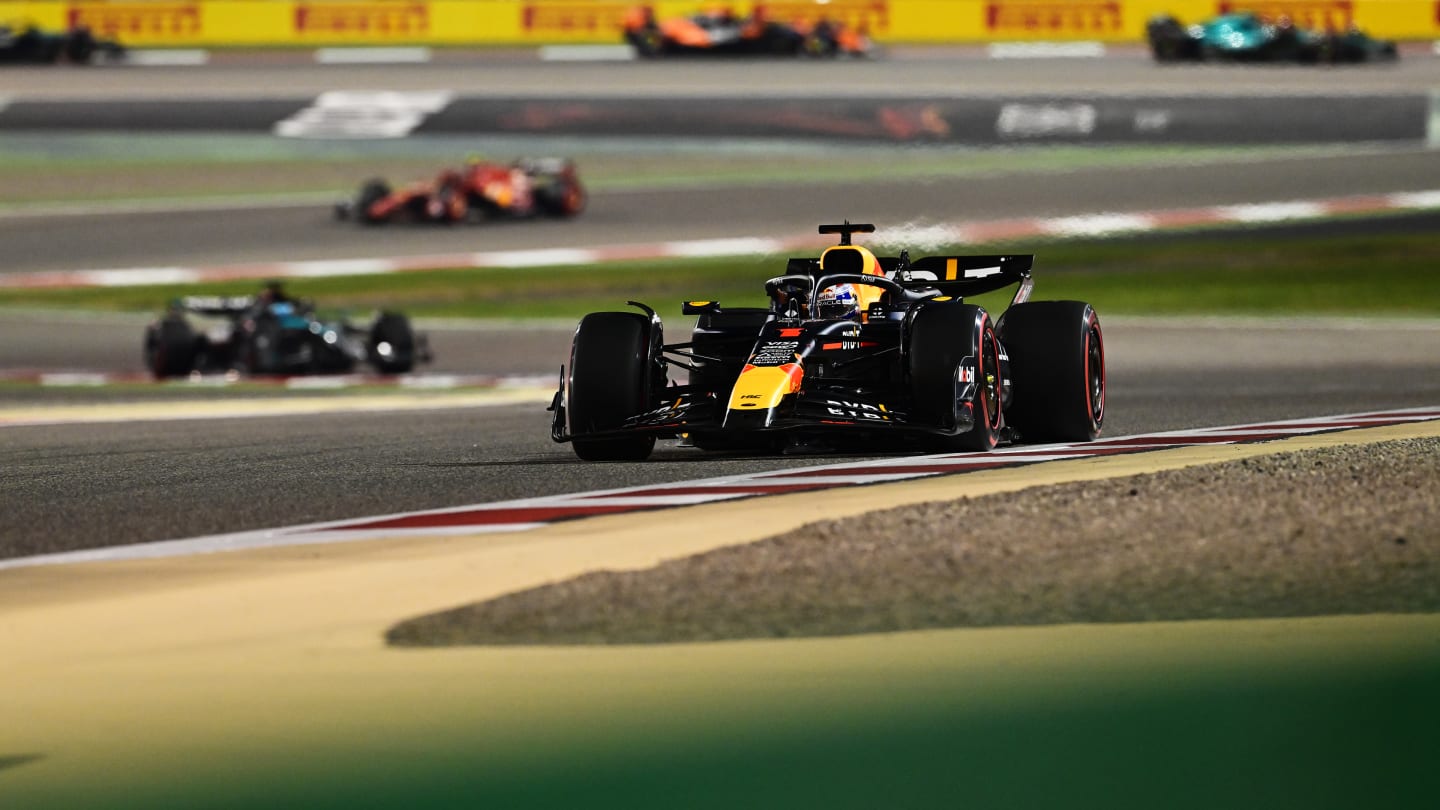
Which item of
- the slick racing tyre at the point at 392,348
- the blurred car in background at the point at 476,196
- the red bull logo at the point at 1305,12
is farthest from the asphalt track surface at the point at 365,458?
the red bull logo at the point at 1305,12

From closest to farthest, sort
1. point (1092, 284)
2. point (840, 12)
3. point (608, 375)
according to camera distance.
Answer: point (608, 375) < point (1092, 284) < point (840, 12)

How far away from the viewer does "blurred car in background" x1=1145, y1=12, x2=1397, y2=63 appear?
3466 cm

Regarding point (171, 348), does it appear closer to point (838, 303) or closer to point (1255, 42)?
point (838, 303)

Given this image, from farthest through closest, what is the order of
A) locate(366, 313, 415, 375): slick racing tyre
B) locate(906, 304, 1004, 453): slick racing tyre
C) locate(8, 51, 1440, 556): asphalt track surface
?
locate(366, 313, 415, 375): slick racing tyre → locate(906, 304, 1004, 453): slick racing tyre → locate(8, 51, 1440, 556): asphalt track surface

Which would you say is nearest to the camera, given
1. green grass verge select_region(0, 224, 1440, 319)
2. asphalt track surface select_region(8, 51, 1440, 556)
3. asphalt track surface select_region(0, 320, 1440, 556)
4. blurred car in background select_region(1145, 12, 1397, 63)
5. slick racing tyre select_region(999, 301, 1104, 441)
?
asphalt track surface select_region(0, 320, 1440, 556)

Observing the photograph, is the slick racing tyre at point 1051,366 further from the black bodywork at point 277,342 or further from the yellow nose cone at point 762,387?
the black bodywork at point 277,342

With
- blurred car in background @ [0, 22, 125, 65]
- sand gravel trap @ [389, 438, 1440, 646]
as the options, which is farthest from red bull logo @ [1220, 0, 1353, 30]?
sand gravel trap @ [389, 438, 1440, 646]

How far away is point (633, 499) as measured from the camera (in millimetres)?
8031

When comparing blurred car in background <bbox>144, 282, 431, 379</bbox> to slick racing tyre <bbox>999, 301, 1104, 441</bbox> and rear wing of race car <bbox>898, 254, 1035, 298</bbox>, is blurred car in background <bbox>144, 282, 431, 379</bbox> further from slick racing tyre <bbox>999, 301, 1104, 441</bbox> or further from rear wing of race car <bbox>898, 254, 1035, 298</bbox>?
slick racing tyre <bbox>999, 301, 1104, 441</bbox>

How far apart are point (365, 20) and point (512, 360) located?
21.5 m

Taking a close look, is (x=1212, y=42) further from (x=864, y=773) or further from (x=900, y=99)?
(x=864, y=773)

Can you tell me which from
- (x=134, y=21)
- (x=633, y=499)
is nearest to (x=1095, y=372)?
(x=633, y=499)

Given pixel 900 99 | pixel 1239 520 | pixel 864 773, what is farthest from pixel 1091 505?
pixel 900 99

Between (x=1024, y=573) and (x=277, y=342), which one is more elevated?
(x=1024, y=573)
